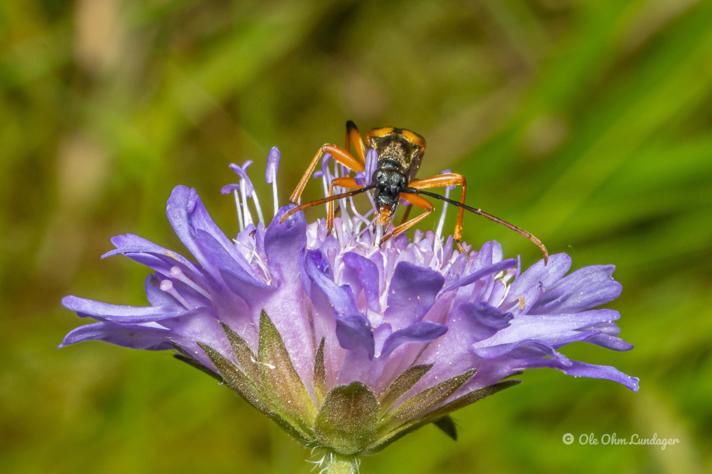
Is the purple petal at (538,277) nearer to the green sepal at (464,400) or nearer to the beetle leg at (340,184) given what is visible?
the green sepal at (464,400)

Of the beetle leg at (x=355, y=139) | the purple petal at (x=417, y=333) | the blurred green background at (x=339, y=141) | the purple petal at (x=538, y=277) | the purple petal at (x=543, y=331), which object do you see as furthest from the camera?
the blurred green background at (x=339, y=141)

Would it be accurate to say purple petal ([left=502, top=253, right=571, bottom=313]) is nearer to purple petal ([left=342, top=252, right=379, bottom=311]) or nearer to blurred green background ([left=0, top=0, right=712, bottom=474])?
purple petal ([left=342, top=252, right=379, bottom=311])

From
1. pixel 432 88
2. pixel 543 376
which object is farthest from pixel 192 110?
pixel 543 376

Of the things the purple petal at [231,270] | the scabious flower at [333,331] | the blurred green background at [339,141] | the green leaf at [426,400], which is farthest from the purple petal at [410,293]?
the blurred green background at [339,141]

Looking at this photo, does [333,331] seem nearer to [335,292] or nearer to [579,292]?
[335,292]

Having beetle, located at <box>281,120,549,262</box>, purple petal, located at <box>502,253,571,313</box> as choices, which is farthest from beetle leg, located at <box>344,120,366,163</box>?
purple petal, located at <box>502,253,571,313</box>

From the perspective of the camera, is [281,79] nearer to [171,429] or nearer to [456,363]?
[171,429]
